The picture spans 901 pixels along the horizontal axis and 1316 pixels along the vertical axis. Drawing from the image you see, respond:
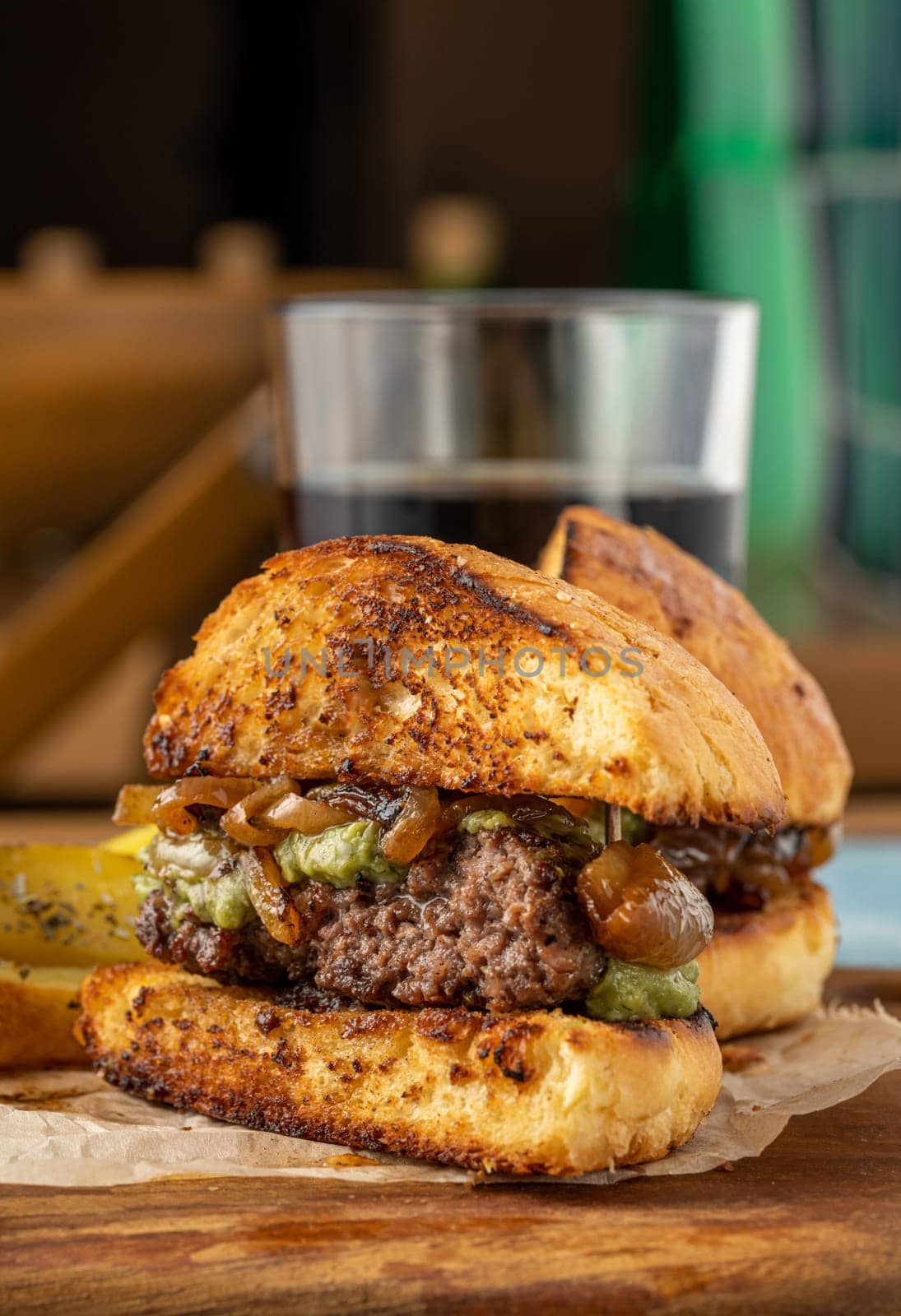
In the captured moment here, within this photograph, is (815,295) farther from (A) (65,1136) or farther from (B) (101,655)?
(A) (65,1136)

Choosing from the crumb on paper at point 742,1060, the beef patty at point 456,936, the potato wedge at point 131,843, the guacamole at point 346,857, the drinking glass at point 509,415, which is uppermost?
the drinking glass at point 509,415

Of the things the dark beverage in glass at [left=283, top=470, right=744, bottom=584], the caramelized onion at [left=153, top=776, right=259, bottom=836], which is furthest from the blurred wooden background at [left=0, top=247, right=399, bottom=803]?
the caramelized onion at [left=153, top=776, right=259, bottom=836]

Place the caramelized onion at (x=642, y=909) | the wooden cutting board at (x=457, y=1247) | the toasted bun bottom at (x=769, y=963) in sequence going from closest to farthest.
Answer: the wooden cutting board at (x=457, y=1247) → the caramelized onion at (x=642, y=909) → the toasted bun bottom at (x=769, y=963)

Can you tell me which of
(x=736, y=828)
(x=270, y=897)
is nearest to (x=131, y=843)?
(x=270, y=897)

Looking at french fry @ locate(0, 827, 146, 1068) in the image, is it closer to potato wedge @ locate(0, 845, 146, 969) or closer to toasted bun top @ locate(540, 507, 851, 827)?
potato wedge @ locate(0, 845, 146, 969)

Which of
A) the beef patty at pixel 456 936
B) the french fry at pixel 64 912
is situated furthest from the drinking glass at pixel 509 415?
the beef patty at pixel 456 936

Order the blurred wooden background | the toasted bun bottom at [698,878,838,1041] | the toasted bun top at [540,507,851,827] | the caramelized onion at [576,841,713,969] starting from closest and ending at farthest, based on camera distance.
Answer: the caramelized onion at [576,841,713,969] < the toasted bun bottom at [698,878,838,1041] < the toasted bun top at [540,507,851,827] < the blurred wooden background

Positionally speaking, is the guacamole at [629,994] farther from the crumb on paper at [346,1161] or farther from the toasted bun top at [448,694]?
the crumb on paper at [346,1161]
